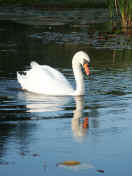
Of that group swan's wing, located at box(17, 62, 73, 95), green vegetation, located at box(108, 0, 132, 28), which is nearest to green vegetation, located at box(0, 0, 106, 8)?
green vegetation, located at box(108, 0, 132, 28)

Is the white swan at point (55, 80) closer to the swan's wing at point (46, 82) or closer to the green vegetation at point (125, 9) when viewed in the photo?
the swan's wing at point (46, 82)

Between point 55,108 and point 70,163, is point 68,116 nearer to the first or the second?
point 55,108

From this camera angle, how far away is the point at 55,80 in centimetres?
1152

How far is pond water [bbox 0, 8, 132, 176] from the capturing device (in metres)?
6.51

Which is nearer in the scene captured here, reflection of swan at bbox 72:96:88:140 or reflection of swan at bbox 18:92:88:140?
reflection of swan at bbox 72:96:88:140

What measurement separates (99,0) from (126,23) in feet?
44.9

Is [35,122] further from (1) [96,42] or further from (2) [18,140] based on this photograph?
(1) [96,42]

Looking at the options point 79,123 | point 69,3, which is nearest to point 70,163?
point 79,123

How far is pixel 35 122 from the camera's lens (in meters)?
8.70

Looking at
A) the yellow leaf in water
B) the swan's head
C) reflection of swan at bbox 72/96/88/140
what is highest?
the swan's head

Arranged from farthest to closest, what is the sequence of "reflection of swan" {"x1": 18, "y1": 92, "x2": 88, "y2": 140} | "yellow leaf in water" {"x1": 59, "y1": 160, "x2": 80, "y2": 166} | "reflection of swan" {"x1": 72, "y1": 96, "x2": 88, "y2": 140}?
"reflection of swan" {"x1": 18, "y1": 92, "x2": 88, "y2": 140} < "reflection of swan" {"x1": 72, "y1": 96, "x2": 88, "y2": 140} < "yellow leaf in water" {"x1": 59, "y1": 160, "x2": 80, "y2": 166}

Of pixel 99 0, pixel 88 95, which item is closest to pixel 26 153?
pixel 88 95

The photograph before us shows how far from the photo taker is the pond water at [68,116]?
651cm

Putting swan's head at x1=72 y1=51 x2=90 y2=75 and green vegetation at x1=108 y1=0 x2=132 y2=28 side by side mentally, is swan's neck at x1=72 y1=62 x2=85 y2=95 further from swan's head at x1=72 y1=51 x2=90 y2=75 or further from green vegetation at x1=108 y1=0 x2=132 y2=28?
green vegetation at x1=108 y1=0 x2=132 y2=28
